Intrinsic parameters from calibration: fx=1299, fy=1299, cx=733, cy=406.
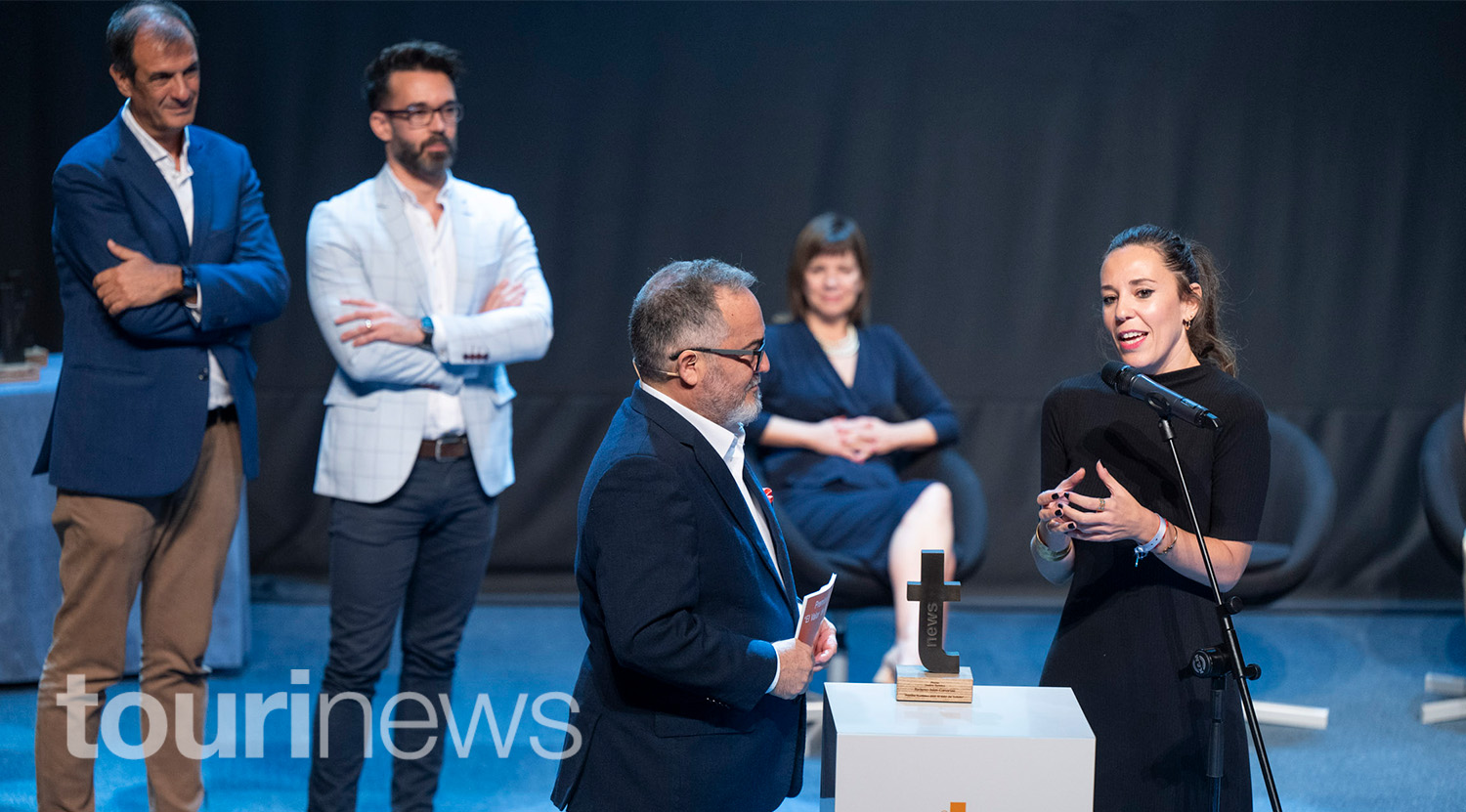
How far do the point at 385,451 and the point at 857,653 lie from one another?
8.19ft

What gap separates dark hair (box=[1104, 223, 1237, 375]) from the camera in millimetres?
2543

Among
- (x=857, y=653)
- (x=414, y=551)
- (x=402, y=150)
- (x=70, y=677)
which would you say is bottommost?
(x=857, y=653)

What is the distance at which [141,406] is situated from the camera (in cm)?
299

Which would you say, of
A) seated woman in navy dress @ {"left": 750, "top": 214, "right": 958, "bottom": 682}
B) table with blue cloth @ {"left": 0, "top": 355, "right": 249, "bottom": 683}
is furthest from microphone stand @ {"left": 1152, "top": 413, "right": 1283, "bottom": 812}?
table with blue cloth @ {"left": 0, "top": 355, "right": 249, "bottom": 683}

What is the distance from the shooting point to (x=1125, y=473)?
2496 mm

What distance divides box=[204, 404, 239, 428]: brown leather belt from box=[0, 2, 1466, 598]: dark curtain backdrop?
2563mm

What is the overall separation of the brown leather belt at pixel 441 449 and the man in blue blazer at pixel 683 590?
3.73ft

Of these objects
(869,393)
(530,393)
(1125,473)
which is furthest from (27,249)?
(1125,473)

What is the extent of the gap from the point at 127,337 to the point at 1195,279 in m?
2.37

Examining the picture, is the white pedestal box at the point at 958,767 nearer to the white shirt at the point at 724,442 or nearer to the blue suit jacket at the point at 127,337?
the white shirt at the point at 724,442

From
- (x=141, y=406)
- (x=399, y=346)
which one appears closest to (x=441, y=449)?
(x=399, y=346)

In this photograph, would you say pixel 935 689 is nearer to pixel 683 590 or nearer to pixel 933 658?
pixel 933 658

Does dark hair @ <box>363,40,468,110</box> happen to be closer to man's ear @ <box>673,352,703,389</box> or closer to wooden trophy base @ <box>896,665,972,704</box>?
man's ear @ <box>673,352,703,389</box>

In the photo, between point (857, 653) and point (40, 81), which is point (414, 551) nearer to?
point (857, 653)
